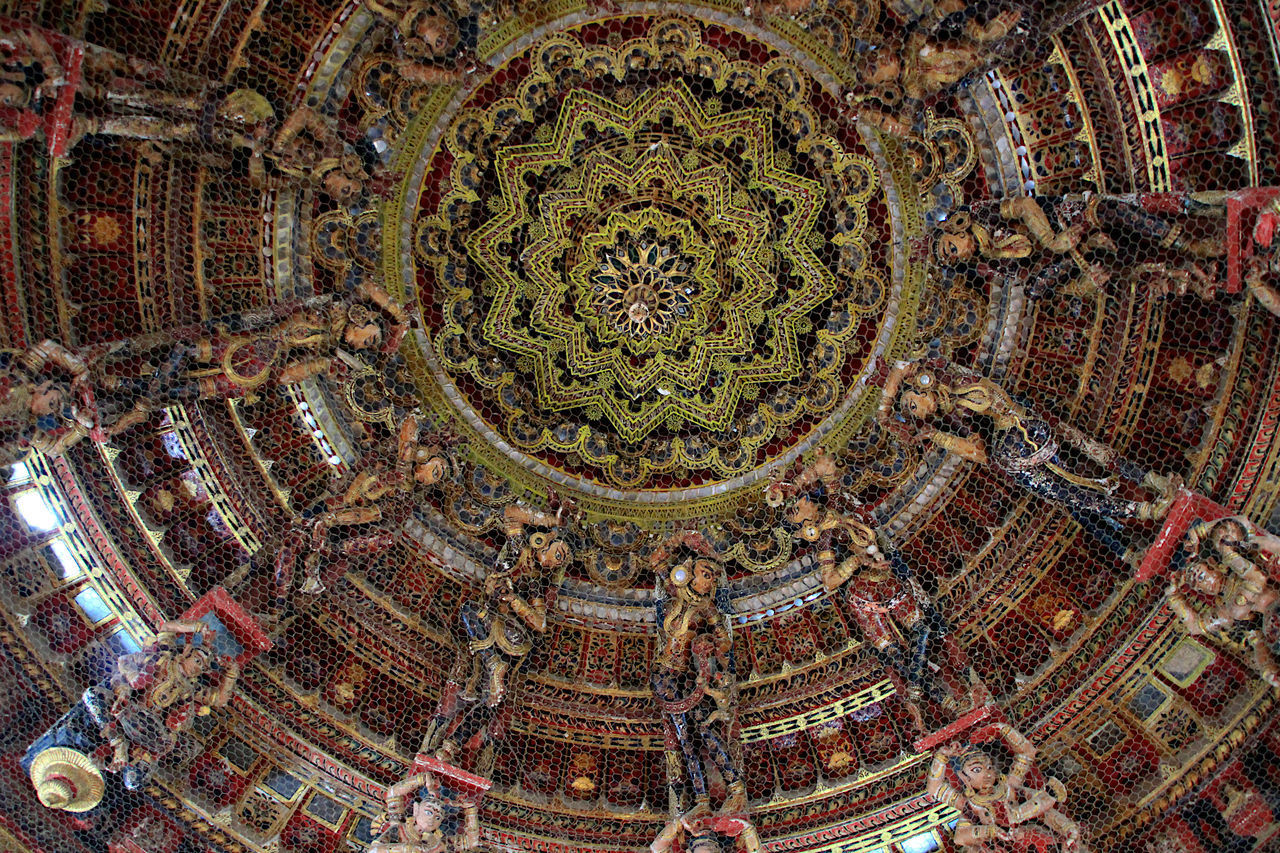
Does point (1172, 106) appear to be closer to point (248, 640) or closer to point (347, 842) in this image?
point (248, 640)

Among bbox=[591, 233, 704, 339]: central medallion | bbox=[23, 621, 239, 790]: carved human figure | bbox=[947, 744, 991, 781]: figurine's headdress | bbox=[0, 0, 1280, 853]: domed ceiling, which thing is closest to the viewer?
bbox=[0, 0, 1280, 853]: domed ceiling

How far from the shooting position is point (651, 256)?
8.33 m

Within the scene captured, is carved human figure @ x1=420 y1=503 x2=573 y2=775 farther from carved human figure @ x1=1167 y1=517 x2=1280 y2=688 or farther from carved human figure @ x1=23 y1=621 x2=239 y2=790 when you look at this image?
carved human figure @ x1=1167 y1=517 x2=1280 y2=688

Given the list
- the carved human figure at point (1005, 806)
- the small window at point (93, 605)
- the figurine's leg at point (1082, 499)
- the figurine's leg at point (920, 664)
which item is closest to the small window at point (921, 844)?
the carved human figure at point (1005, 806)

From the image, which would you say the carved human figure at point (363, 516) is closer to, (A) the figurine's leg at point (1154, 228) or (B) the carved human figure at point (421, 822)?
(B) the carved human figure at point (421, 822)

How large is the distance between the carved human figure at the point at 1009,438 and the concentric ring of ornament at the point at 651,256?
70cm

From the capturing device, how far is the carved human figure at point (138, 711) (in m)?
6.83

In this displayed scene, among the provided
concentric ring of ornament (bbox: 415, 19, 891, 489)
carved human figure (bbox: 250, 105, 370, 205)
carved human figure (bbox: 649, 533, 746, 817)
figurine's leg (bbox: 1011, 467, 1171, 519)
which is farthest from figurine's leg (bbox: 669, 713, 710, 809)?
carved human figure (bbox: 250, 105, 370, 205)

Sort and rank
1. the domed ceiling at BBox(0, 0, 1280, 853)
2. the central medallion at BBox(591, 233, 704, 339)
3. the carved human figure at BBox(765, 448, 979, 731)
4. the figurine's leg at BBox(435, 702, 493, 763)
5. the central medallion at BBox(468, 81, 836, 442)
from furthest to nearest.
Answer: the central medallion at BBox(591, 233, 704, 339) < the central medallion at BBox(468, 81, 836, 442) < the carved human figure at BBox(765, 448, 979, 731) < the figurine's leg at BBox(435, 702, 493, 763) < the domed ceiling at BBox(0, 0, 1280, 853)

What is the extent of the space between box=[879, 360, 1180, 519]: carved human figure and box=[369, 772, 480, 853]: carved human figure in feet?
16.8

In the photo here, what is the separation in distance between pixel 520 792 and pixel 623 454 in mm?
3242

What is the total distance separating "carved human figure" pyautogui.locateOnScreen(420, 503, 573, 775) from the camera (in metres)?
7.62

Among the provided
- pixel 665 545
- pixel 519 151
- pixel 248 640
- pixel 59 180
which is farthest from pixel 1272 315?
pixel 59 180

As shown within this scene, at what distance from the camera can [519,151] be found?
25.7ft
